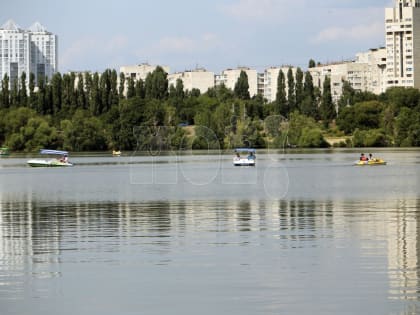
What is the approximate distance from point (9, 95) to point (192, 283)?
10759cm

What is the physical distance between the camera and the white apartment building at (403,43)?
162000 millimetres

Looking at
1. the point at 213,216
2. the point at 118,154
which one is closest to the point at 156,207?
the point at 213,216

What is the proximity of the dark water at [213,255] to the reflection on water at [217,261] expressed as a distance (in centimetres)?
2

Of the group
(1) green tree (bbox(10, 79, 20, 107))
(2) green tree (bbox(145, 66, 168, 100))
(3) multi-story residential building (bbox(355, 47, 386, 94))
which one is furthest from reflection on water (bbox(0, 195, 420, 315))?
(3) multi-story residential building (bbox(355, 47, 386, 94))

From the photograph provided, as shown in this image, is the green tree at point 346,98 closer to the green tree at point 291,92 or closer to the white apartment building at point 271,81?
the green tree at point 291,92

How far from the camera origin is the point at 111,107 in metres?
117

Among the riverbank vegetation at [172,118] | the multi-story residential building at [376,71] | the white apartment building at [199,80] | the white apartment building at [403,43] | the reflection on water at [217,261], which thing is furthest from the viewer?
the white apartment building at [199,80]

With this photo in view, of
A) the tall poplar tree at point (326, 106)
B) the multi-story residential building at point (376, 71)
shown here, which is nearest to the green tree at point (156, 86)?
the tall poplar tree at point (326, 106)

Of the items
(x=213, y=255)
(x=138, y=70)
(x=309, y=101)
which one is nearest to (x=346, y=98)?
(x=309, y=101)

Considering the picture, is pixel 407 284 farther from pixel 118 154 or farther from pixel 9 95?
pixel 9 95

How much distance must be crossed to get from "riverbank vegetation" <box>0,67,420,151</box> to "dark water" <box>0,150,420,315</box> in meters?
78.3

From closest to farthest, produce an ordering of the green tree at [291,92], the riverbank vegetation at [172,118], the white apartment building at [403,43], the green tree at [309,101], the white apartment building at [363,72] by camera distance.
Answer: the riverbank vegetation at [172,118] → the green tree at [309,101] → the green tree at [291,92] → the white apartment building at [403,43] → the white apartment building at [363,72]

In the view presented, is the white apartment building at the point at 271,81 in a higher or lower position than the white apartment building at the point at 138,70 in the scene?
lower

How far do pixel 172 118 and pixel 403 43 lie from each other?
185 feet
